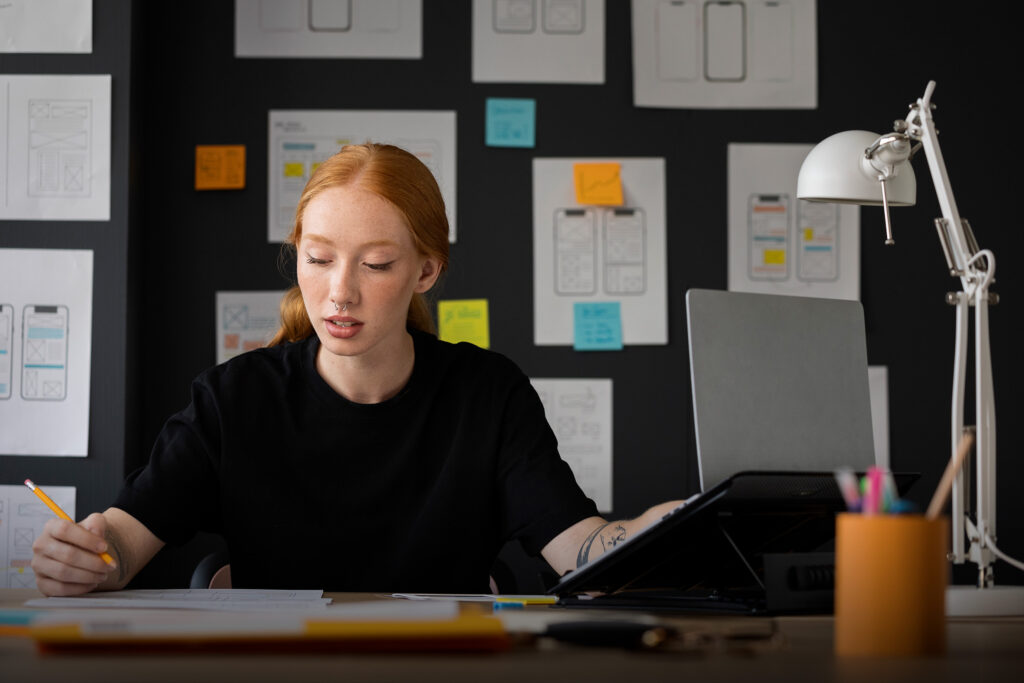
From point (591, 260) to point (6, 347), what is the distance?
1.28 metres

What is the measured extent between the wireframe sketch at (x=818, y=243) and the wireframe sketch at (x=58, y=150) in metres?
1.61

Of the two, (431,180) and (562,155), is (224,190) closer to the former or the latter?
(562,155)

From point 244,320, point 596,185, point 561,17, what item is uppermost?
point 561,17

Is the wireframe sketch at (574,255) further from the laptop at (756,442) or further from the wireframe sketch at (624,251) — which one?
the laptop at (756,442)

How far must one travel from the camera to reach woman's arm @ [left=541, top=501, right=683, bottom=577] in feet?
4.30

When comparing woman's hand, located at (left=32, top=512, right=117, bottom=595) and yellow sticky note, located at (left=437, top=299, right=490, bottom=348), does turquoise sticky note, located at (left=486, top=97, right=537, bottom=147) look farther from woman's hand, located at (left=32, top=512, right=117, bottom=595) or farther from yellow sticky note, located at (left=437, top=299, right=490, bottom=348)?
woman's hand, located at (left=32, top=512, right=117, bottom=595)

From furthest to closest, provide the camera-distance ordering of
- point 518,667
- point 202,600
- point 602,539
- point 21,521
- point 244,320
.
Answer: point 244,320, point 21,521, point 602,539, point 202,600, point 518,667

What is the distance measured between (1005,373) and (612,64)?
1.18 m

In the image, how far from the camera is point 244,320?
2324 mm

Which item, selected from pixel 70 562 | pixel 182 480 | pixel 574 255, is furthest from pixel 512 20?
pixel 70 562

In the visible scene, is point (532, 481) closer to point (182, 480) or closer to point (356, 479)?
point (356, 479)

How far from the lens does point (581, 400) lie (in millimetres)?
2359

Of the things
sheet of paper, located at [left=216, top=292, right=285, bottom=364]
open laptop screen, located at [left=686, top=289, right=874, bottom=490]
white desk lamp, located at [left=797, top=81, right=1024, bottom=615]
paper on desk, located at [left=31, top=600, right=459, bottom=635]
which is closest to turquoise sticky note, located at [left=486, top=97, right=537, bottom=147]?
sheet of paper, located at [left=216, top=292, right=285, bottom=364]

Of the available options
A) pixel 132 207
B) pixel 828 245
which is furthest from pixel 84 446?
pixel 828 245
